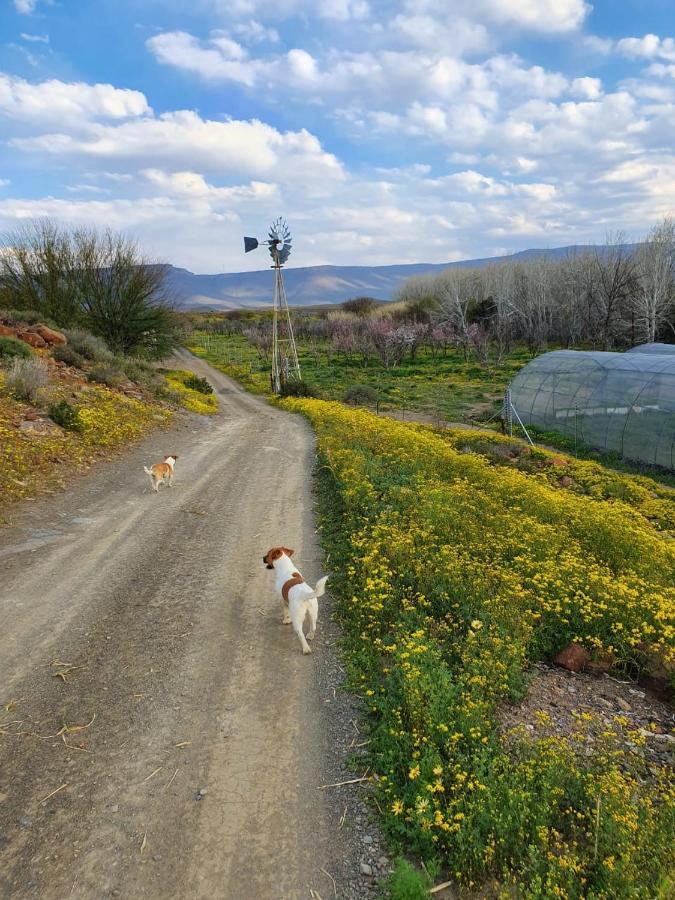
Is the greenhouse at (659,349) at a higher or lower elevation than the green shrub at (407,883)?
higher

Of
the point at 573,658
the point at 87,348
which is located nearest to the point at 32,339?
the point at 87,348

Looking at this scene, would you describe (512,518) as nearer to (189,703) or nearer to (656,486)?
(189,703)

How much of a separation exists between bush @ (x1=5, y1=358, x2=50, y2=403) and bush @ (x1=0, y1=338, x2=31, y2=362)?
8.38ft

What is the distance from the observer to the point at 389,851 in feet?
10.8

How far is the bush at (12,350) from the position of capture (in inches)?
702

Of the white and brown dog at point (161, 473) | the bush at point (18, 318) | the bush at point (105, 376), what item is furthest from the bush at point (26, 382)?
the bush at point (18, 318)

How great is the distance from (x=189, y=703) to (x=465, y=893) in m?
2.73

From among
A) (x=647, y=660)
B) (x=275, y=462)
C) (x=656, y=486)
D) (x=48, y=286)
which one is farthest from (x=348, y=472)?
(x=48, y=286)

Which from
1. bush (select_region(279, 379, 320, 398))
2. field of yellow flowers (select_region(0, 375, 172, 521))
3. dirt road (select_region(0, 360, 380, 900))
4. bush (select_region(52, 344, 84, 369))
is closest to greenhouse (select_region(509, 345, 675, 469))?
bush (select_region(279, 379, 320, 398))

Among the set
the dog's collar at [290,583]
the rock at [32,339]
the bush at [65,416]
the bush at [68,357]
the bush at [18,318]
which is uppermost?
the bush at [18,318]

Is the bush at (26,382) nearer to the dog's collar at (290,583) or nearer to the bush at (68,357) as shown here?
the bush at (68,357)

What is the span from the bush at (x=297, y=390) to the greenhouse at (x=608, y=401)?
41.1 ft

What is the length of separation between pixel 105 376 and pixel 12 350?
369 centimetres

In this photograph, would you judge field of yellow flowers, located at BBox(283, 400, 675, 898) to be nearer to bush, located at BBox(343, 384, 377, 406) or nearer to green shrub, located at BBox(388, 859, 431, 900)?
green shrub, located at BBox(388, 859, 431, 900)
